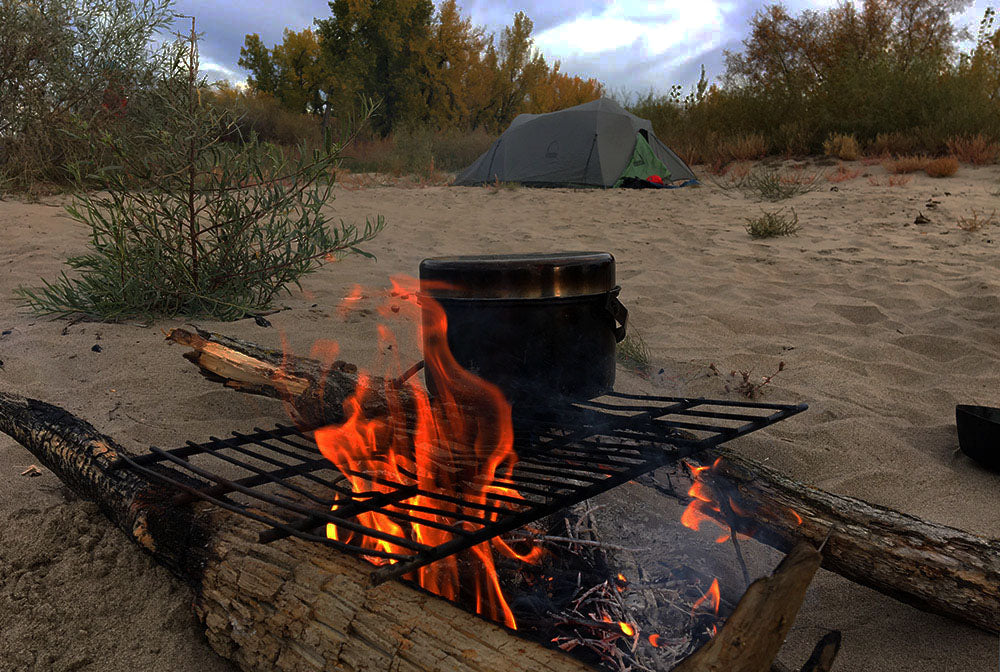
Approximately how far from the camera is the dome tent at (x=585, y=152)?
10.2m

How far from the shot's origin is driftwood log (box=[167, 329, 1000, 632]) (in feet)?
4.49

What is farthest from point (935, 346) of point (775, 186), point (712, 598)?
point (775, 186)

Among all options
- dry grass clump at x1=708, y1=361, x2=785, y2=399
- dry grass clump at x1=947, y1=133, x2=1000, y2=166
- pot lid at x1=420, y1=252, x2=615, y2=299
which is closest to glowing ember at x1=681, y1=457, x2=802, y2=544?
pot lid at x1=420, y1=252, x2=615, y2=299

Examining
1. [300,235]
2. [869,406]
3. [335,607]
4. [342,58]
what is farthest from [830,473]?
[342,58]

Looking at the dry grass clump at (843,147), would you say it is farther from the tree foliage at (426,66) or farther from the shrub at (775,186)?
the tree foliage at (426,66)

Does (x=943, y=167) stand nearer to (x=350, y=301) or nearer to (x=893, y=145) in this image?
(x=893, y=145)

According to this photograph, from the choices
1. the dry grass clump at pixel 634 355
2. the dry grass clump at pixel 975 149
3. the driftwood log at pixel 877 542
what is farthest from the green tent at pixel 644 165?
the driftwood log at pixel 877 542

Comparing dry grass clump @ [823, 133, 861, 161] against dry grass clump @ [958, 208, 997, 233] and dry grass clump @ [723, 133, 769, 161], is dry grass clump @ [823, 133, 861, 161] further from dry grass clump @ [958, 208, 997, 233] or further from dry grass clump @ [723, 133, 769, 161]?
dry grass clump @ [958, 208, 997, 233]

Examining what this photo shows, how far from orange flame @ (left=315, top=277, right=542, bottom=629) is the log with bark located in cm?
14

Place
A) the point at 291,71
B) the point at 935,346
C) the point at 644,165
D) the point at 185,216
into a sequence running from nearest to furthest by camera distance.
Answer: the point at 185,216 → the point at 935,346 → the point at 644,165 → the point at 291,71

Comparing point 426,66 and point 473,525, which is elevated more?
point 426,66

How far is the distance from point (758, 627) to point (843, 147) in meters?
9.76

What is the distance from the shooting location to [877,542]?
56.8 inches

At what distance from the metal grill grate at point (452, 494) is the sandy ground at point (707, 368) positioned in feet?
1.08
